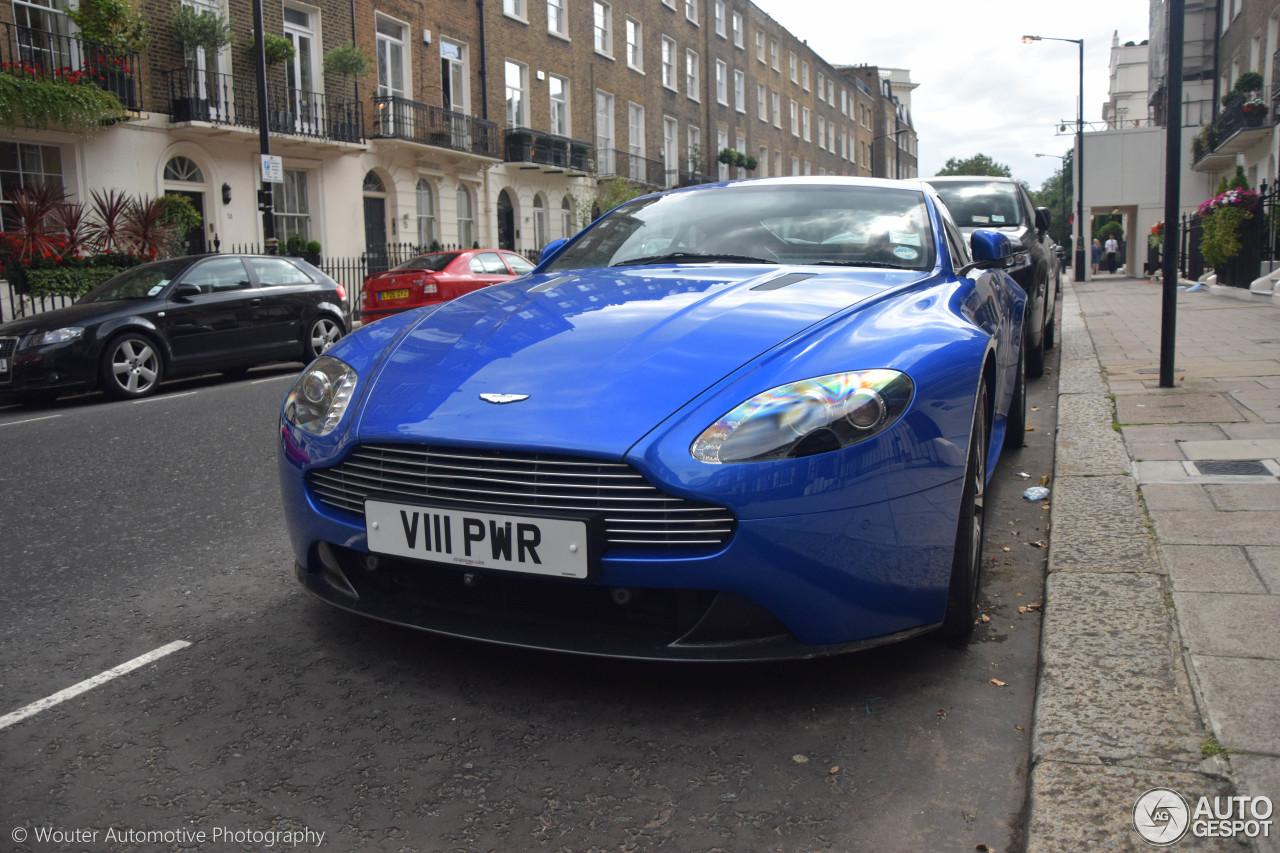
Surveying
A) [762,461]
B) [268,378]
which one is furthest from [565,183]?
[762,461]

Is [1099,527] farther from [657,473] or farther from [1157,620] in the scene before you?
[657,473]

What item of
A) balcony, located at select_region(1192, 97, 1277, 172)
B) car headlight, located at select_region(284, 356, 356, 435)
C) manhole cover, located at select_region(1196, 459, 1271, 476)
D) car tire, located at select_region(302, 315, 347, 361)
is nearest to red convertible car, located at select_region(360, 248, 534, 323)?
car tire, located at select_region(302, 315, 347, 361)

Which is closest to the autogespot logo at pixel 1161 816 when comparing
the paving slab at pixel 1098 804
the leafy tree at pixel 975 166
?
the paving slab at pixel 1098 804

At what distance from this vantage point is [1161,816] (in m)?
Answer: 1.94

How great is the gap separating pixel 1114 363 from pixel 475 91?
22.1 metres

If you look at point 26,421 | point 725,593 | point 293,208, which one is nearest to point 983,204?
point 725,593

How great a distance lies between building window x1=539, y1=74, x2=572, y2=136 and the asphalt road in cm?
2947

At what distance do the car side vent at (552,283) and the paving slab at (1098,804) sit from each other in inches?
84.2

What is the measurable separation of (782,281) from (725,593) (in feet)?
4.29

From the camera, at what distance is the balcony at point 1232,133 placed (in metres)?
25.0

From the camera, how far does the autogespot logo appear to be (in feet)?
6.18

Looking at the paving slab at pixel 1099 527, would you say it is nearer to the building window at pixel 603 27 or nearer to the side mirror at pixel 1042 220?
the side mirror at pixel 1042 220

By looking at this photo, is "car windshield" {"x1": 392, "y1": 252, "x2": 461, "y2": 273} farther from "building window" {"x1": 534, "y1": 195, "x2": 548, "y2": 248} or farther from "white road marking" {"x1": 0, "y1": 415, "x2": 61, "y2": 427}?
"building window" {"x1": 534, "y1": 195, "x2": 548, "y2": 248}

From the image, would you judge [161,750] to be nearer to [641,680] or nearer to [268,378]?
[641,680]
